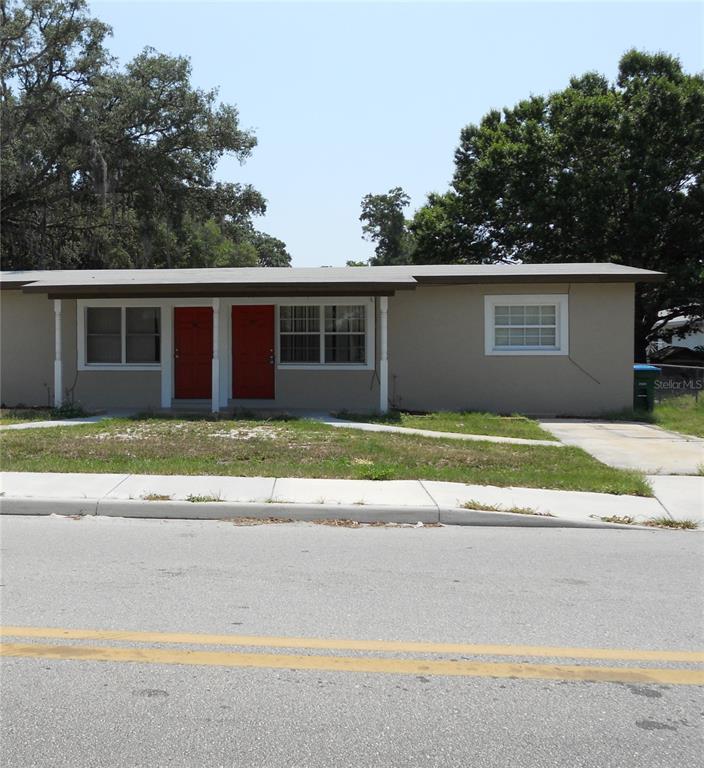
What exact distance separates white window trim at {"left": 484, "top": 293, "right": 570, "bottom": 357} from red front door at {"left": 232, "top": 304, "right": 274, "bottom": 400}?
4.72 metres

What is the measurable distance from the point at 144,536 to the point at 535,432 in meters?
8.05

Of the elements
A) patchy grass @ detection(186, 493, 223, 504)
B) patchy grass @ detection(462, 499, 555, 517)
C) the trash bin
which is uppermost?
the trash bin

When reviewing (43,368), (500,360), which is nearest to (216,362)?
(43,368)

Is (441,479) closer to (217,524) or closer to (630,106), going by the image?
(217,524)

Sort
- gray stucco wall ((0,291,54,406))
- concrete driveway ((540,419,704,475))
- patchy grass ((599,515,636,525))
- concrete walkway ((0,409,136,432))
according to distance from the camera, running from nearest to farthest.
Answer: patchy grass ((599,515,636,525)) < concrete driveway ((540,419,704,475)) < concrete walkway ((0,409,136,432)) < gray stucco wall ((0,291,54,406))

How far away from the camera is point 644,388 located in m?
16.0

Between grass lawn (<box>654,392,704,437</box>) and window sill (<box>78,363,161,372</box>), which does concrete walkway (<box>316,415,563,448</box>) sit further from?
window sill (<box>78,363,161,372</box>)

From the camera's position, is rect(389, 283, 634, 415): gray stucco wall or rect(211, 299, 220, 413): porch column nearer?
rect(211, 299, 220, 413): porch column

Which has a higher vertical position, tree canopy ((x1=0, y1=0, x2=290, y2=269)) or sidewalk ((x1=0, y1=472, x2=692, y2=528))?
tree canopy ((x1=0, y1=0, x2=290, y2=269))

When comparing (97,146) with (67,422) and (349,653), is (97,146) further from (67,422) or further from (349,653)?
(349,653)

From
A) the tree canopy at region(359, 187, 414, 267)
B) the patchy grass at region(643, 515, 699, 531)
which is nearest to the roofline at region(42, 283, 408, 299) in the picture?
the patchy grass at region(643, 515, 699, 531)

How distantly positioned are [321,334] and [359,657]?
1249cm

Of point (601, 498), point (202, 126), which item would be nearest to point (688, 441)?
point (601, 498)

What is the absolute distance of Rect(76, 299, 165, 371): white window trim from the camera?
1633 centimetres
